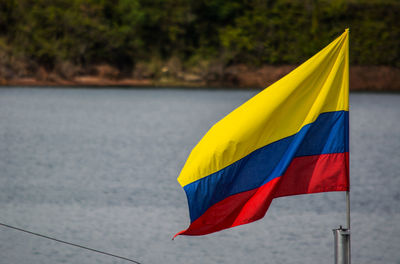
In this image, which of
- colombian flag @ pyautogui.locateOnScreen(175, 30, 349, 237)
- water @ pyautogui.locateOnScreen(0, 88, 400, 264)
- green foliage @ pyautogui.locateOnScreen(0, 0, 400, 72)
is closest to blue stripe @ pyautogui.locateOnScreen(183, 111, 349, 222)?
colombian flag @ pyautogui.locateOnScreen(175, 30, 349, 237)

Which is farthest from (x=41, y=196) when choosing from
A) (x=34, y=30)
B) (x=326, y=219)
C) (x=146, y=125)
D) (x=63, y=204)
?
(x=34, y=30)

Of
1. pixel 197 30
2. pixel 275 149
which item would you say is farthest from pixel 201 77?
pixel 275 149

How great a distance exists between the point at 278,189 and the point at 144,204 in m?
10.0

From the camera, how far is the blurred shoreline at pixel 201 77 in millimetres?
76938

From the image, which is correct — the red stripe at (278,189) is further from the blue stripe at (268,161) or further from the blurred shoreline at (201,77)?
the blurred shoreline at (201,77)

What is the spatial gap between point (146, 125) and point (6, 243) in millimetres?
28641

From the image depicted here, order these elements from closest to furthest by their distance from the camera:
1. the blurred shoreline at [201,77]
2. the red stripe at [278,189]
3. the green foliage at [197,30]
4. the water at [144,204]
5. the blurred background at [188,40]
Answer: the red stripe at [278,189] < the water at [144,204] < the blurred shoreline at [201,77] < the blurred background at [188,40] < the green foliage at [197,30]

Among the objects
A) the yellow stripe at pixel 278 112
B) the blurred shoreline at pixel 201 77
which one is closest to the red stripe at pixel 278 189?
the yellow stripe at pixel 278 112

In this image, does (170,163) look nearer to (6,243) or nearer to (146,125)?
(6,243)

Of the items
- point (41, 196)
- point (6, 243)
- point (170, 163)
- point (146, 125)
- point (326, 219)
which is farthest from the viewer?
point (146, 125)

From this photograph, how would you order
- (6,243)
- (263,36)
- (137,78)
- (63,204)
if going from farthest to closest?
(263,36), (137,78), (63,204), (6,243)

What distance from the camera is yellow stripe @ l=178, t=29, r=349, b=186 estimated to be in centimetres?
644

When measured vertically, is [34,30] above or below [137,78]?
above

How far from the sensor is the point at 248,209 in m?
6.63
